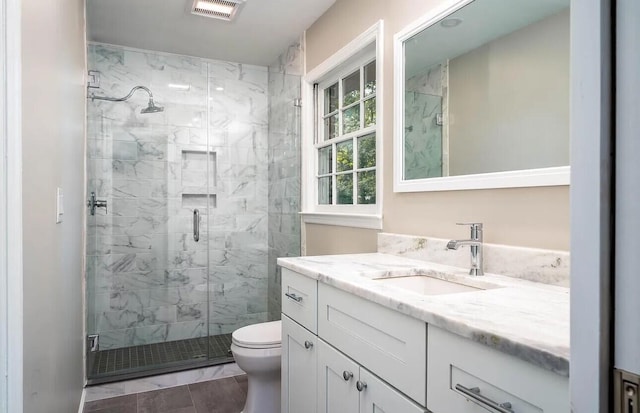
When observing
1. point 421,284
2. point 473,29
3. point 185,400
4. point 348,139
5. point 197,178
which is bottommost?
point 185,400

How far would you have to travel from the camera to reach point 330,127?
9.78ft

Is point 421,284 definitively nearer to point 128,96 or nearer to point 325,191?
point 325,191

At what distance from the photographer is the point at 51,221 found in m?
1.41

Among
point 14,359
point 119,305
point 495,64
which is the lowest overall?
point 119,305

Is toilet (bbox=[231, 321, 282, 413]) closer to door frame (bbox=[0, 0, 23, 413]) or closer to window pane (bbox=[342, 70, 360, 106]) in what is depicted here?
door frame (bbox=[0, 0, 23, 413])

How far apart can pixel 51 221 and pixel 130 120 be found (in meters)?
2.02

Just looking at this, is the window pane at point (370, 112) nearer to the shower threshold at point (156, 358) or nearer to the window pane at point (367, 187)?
the window pane at point (367, 187)

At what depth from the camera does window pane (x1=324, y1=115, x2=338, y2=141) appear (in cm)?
289

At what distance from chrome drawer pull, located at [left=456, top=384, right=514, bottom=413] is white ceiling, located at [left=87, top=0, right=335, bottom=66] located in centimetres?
253

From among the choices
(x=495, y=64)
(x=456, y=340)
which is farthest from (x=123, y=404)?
(x=495, y=64)

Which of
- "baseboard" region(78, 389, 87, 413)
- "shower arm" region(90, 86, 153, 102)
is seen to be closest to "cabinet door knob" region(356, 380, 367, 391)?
"baseboard" region(78, 389, 87, 413)

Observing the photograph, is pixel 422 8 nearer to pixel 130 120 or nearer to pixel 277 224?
pixel 277 224

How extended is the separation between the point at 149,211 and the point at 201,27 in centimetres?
145

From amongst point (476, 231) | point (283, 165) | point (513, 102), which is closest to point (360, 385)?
Result: point (476, 231)
